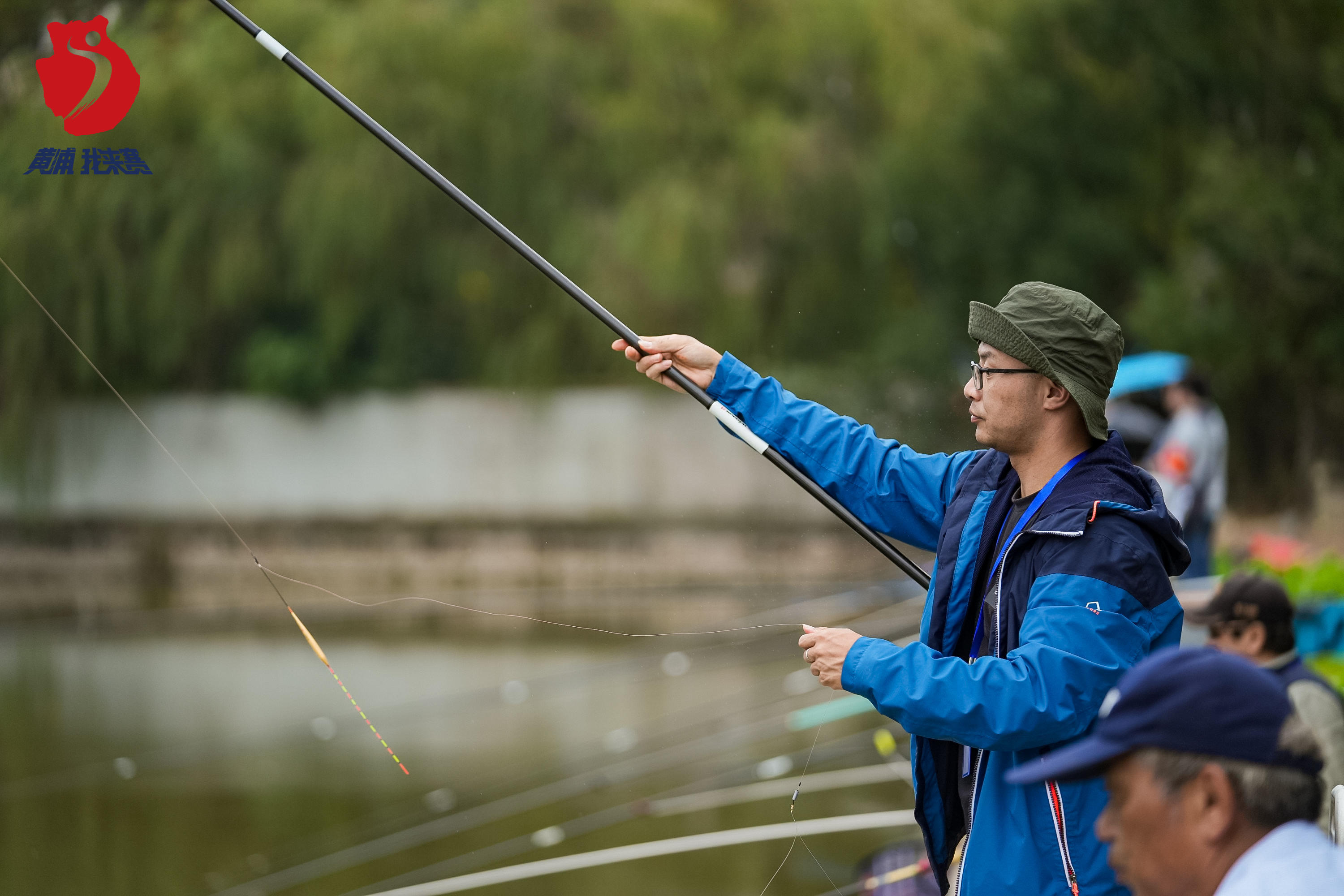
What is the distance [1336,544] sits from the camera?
881 cm

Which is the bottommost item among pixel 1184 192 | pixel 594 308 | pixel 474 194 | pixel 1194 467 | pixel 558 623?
pixel 558 623

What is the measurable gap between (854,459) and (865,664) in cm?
46

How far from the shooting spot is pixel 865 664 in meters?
1.43

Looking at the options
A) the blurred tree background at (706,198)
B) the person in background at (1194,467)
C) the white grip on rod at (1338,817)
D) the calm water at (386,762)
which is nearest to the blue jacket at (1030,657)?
the white grip on rod at (1338,817)

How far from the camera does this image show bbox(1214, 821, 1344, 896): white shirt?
0.88m

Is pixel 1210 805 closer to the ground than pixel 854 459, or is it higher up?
closer to the ground

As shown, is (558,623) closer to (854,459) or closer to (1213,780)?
(854,459)

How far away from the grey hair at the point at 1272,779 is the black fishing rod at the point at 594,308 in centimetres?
86

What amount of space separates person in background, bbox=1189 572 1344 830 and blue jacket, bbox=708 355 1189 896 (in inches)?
42.9

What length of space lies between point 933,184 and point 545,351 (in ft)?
15.2

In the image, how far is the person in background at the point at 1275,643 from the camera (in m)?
2.34

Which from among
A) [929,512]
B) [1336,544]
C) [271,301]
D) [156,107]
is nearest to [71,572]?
[271,301]

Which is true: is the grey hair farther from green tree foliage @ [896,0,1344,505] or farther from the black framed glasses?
green tree foliage @ [896,0,1344,505]

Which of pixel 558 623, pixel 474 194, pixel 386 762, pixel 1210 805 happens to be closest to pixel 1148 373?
pixel 474 194
